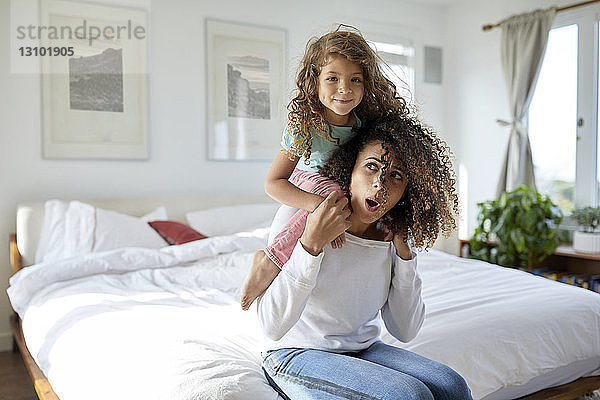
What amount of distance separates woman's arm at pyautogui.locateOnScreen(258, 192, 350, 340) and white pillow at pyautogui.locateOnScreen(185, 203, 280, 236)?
2.09m

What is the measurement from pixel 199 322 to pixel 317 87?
3.11ft

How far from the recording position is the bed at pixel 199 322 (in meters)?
1.46

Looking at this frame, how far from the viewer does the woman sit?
1.23 m

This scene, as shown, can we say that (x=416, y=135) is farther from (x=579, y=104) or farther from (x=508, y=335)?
(x=579, y=104)

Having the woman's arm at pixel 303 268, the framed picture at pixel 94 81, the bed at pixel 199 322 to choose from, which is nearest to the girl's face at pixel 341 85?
the woman's arm at pixel 303 268

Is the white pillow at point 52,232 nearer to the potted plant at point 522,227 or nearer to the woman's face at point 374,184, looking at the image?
the woman's face at point 374,184

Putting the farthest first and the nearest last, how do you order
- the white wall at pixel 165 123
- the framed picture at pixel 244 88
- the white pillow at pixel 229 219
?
the framed picture at pixel 244 88, the white pillow at pixel 229 219, the white wall at pixel 165 123

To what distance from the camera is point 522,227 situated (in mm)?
3602

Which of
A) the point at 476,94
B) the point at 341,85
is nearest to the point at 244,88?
the point at 476,94

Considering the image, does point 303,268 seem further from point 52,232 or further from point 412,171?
point 52,232

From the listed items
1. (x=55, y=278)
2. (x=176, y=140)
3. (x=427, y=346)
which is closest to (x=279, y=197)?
(x=427, y=346)

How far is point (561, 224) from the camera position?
157 inches

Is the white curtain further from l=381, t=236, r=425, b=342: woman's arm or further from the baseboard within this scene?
the baseboard

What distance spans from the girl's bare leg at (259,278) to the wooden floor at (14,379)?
1.86m
